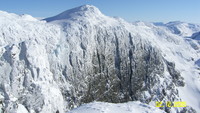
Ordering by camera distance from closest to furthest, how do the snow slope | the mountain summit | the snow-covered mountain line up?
the snow slope → the snow-covered mountain → the mountain summit

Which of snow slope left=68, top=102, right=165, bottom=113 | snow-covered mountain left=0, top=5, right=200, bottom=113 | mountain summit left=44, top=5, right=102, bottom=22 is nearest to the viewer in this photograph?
snow slope left=68, top=102, right=165, bottom=113

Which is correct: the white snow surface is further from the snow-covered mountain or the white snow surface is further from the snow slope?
the snow-covered mountain

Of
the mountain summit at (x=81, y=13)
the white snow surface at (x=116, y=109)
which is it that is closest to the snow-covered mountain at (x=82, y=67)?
the mountain summit at (x=81, y=13)

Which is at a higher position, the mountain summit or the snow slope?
the mountain summit

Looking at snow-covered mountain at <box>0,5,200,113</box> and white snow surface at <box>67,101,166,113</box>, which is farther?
snow-covered mountain at <box>0,5,200,113</box>

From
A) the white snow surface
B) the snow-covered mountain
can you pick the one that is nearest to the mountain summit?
the snow-covered mountain

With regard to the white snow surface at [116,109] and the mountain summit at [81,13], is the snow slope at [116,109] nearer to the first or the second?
the white snow surface at [116,109]

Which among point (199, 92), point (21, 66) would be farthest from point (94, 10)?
point (199, 92)

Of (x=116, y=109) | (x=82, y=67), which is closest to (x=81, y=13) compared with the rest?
(x=82, y=67)

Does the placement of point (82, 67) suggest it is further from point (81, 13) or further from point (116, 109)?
point (116, 109)

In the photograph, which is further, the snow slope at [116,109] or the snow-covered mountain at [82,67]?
the snow-covered mountain at [82,67]
